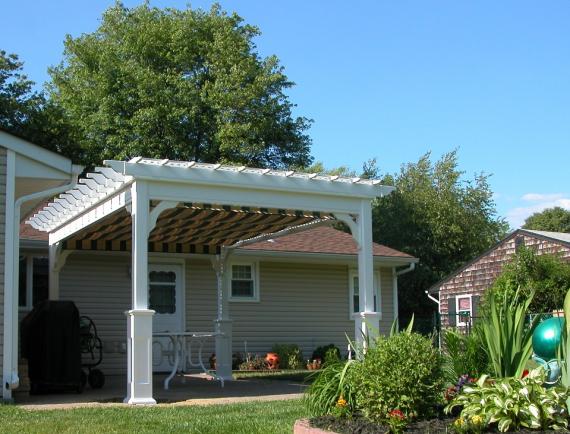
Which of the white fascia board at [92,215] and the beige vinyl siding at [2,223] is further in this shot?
the white fascia board at [92,215]

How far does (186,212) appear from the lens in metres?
12.4

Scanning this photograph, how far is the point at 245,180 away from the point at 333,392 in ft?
15.0

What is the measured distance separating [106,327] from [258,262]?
153 inches

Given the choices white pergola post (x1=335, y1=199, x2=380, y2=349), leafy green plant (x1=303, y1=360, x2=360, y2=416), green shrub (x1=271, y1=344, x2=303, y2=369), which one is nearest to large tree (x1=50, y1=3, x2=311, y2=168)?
green shrub (x1=271, y1=344, x2=303, y2=369)

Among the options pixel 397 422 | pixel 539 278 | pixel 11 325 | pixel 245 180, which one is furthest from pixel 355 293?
pixel 397 422

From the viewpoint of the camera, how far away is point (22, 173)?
36.0 feet

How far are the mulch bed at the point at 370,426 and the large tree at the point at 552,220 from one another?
4959cm

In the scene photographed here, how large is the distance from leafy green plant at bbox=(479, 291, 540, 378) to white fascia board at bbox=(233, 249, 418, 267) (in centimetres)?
1118

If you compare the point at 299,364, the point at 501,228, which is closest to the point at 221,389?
the point at 299,364

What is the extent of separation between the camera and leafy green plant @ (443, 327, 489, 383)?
7.34m

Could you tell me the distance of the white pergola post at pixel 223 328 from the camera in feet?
49.5

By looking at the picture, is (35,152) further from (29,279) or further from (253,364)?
(253,364)

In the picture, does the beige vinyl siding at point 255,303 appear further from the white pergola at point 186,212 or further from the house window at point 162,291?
the white pergola at point 186,212

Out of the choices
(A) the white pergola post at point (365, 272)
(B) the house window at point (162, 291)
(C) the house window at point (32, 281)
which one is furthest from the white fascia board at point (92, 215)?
(A) the white pergola post at point (365, 272)
